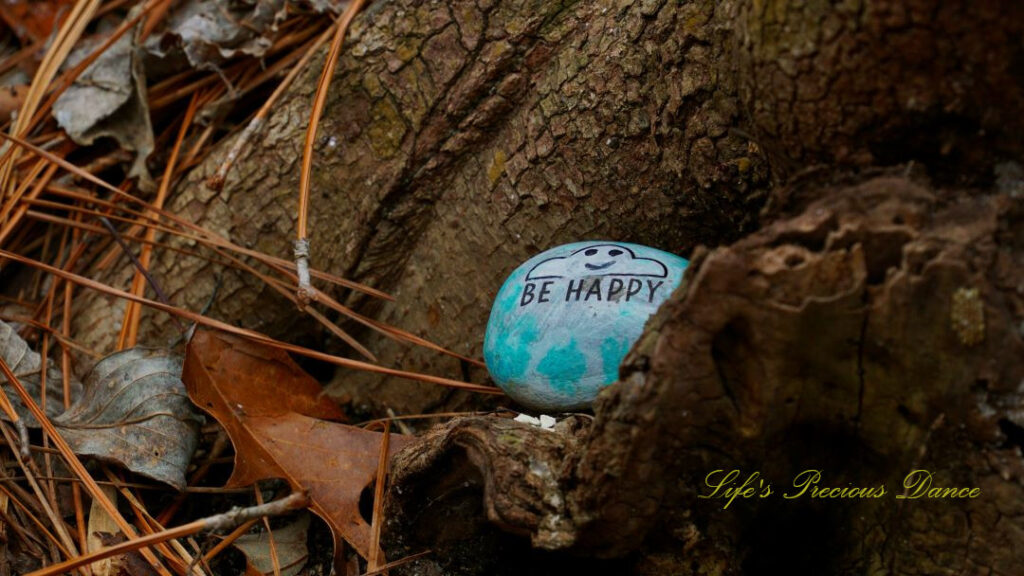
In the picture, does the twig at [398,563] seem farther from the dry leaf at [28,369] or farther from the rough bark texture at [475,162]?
the dry leaf at [28,369]

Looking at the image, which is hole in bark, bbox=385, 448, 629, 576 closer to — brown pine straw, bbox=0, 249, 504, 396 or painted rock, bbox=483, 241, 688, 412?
painted rock, bbox=483, 241, 688, 412

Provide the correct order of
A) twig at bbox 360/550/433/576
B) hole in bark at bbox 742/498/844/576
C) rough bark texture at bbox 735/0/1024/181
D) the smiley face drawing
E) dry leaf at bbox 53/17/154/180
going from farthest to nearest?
dry leaf at bbox 53/17/154/180 < the smiley face drawing < twig at bbox 360/550/433/576 < hole in bark at bbox 742/498/844/576 < rough bark texture at bbox 735/0/1024/181

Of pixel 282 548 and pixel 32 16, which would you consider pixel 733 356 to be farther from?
pixel 32 16

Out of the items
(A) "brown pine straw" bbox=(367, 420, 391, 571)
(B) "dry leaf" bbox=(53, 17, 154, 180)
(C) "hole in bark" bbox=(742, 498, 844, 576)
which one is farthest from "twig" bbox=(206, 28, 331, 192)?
(C) "hole in bark" bbox=(742, 498, 844, 576)

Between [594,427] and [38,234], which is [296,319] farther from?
[594,427]

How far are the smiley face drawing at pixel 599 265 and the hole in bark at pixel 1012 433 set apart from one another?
0.71 meters

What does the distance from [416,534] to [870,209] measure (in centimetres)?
107

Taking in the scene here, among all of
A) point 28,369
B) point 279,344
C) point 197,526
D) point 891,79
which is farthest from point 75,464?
point 891,79

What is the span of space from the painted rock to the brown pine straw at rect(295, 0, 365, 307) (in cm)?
45

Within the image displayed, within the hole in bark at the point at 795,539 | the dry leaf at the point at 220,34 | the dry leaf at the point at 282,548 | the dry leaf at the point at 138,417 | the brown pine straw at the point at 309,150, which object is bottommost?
the dry leaf at the point at 282,548

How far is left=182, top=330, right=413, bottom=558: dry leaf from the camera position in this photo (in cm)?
196

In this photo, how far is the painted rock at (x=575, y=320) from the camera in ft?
6.17

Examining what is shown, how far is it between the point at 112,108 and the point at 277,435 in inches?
50.3

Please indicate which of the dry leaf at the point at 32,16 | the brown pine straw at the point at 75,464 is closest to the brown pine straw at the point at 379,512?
the brown pine straw at the point at 75,464
